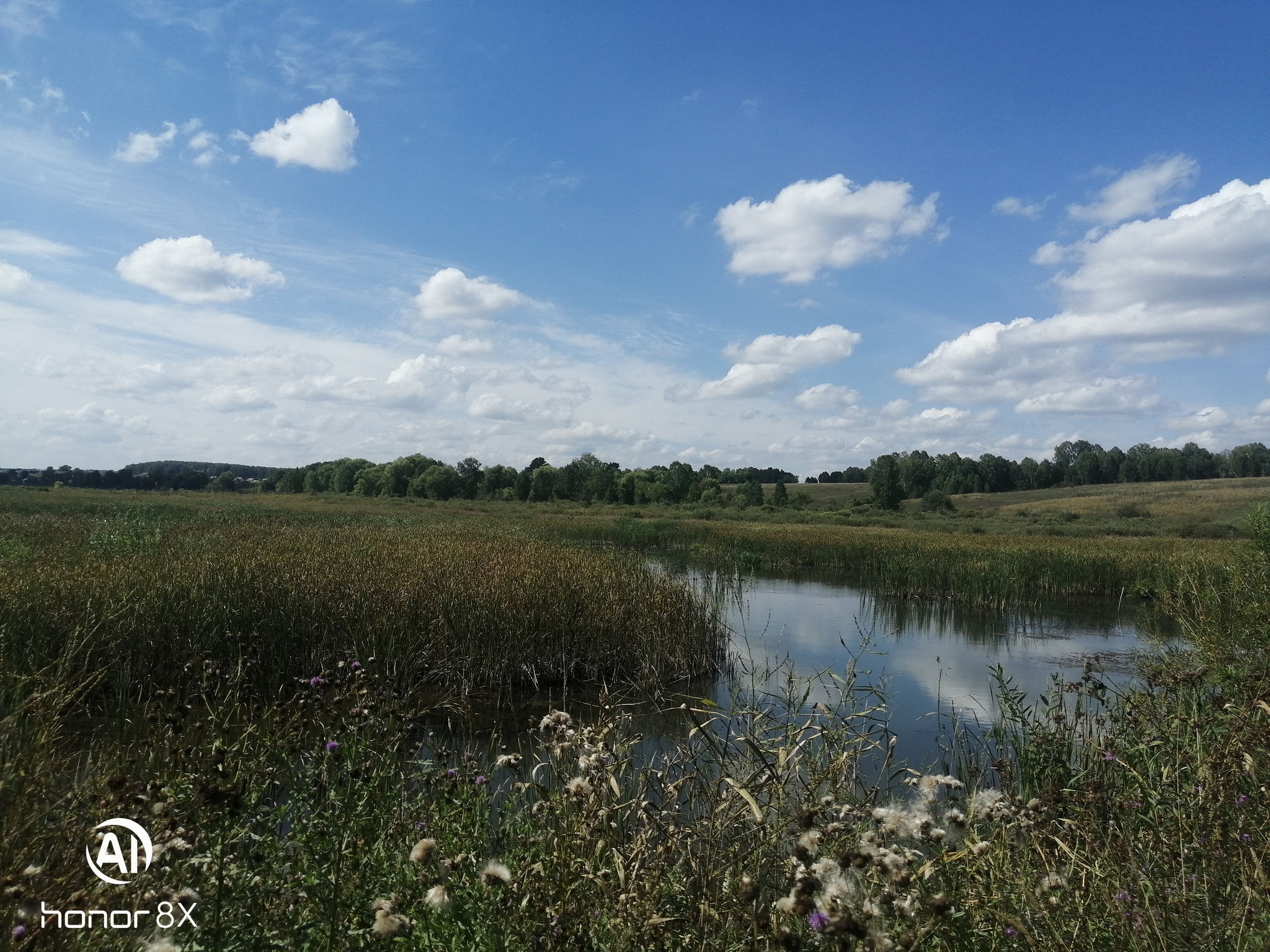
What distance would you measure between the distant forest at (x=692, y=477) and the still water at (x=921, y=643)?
50230 mm

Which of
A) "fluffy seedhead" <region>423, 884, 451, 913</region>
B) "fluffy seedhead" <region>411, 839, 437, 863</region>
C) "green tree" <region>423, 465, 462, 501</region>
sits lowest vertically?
"fluffy seedhead" <region>423, 884, 451, 913</region>

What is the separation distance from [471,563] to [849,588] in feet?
40.8

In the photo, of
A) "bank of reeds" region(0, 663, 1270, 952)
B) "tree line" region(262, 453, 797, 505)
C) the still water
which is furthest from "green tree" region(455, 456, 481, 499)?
"bank of reeds" region(0, 663, 1270, 952)

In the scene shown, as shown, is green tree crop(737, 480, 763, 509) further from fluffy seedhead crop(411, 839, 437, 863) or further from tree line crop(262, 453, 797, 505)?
fluffy seedhead crop(411, 839, 437, 863)

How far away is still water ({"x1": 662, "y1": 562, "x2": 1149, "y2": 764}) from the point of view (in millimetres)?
8734

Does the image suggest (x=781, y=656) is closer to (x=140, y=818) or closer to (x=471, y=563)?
(x=471, y=563)

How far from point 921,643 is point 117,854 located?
13.1 m

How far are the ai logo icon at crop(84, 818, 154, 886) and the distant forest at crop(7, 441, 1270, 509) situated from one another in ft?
219

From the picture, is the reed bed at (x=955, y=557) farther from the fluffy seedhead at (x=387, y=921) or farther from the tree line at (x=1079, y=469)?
the tree line at (x=1079, y=469)

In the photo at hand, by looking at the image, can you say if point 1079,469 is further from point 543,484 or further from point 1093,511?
point 543,484

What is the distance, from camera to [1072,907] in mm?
2465

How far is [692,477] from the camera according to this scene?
320 feet

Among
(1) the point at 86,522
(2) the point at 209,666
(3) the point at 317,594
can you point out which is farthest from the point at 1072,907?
(1) the point at 86,522

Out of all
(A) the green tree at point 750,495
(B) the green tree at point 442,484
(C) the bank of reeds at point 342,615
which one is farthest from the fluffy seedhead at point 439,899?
(B) the green tree at point 442,484
